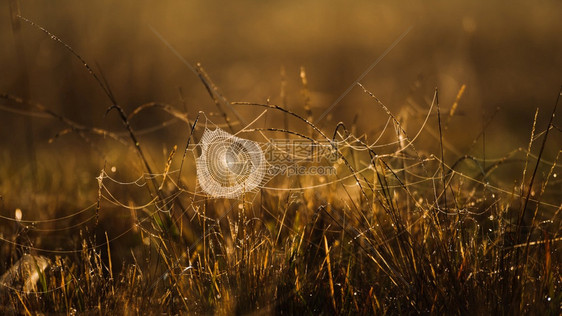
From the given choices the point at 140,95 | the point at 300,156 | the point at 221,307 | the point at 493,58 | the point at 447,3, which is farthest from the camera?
the point at 447,3

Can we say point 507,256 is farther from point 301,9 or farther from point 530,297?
point 301,9

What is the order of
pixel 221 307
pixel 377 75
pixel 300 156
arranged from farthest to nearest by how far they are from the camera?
pixel 377 75, pixel 300 156, pixel 221 307


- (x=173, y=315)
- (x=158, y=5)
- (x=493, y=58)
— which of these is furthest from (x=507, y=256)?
(x=158, y=5)

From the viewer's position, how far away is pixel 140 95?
25.3ft

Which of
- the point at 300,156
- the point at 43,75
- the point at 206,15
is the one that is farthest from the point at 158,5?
the point at 300,156

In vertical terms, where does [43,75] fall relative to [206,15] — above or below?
below

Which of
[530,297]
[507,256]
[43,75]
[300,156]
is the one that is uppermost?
[43,75]

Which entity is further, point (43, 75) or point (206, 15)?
point (206, 15)

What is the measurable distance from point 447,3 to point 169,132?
8220 mm

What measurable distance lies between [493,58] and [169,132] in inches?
262

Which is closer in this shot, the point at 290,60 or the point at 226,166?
the point at 226,166

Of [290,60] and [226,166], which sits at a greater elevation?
[290,60]

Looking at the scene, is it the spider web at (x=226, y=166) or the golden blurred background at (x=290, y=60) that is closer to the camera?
the spider web at (x=226, y=166)

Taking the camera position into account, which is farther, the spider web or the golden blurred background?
the golden blurred background
